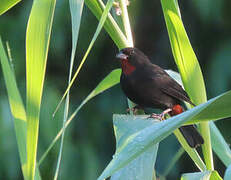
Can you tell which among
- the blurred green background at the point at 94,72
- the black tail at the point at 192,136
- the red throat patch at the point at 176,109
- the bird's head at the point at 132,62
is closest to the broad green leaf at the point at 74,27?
the black tail at the point at 192,136

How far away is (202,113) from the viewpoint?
1140 mm

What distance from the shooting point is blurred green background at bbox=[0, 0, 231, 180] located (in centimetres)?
341

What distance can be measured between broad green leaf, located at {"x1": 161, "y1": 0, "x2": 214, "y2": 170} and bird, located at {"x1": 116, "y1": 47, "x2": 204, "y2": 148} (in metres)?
0.88

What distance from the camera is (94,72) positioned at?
4223 millimetres

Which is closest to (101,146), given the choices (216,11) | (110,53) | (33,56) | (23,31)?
(110,53)

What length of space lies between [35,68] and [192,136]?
3.70 feet

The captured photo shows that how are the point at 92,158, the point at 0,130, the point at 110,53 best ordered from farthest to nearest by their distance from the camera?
the point at 110,53, the point at 92,158, the point at 0,130

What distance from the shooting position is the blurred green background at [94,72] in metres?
3.41

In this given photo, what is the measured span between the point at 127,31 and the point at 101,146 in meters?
2.46

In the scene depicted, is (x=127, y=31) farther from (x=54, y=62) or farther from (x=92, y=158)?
(x=54, y=62)

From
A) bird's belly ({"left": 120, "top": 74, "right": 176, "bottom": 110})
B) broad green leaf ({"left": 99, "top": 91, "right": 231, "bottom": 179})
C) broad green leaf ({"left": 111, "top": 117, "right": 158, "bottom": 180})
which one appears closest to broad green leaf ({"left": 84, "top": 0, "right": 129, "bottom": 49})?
broad green leaf ({"left": 111, "top": 117, "right": 158, "bottom": 180})

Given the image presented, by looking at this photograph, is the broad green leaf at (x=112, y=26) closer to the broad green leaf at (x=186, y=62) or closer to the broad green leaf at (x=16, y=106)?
the broad green leaf at (x=186, y=62)

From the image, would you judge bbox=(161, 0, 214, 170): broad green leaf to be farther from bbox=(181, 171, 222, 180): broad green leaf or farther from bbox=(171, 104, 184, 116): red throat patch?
bbox=(171, 104, 184, 116): red throat patch

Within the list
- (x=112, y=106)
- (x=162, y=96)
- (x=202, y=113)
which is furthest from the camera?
(x=112, y=106)
